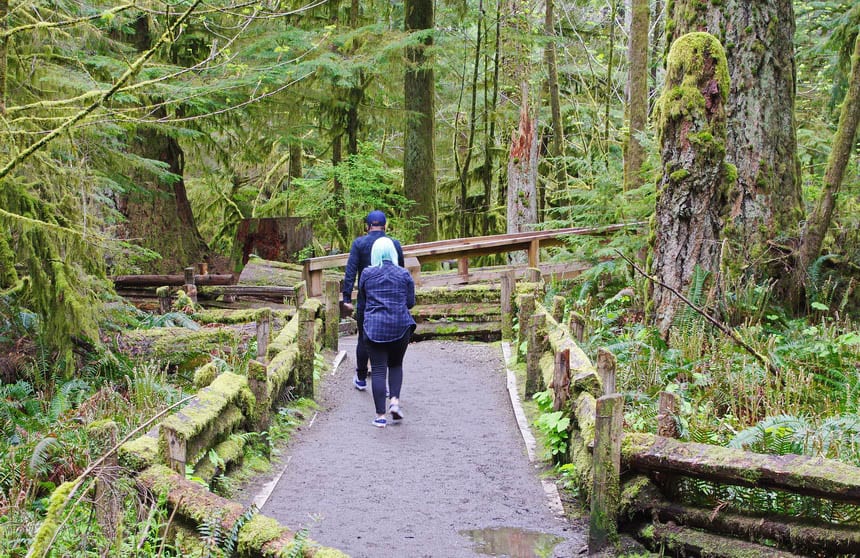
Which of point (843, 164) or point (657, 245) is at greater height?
point (843, 164)

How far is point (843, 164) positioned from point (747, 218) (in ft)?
4.70

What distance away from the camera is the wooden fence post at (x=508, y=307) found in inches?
505

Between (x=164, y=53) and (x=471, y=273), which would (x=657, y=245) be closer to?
(x=471, y=273)

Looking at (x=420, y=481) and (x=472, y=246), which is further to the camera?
(x=472, y=246)

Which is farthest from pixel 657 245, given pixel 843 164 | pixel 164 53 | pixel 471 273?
pixel 164 53

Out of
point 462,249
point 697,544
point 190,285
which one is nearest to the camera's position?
point 697,544

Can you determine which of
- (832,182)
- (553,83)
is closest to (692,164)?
(832,182)

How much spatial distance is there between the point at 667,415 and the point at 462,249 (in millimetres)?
10483

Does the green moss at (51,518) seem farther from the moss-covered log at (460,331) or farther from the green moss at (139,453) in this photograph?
the moss-covered log at (460,331)

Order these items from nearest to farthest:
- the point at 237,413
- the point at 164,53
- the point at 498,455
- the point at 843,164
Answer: the point at 237,413 → the point at 498,455 → the point at 843,164 → the point at 164,53

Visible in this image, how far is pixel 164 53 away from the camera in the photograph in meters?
20.2

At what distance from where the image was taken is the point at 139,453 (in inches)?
208

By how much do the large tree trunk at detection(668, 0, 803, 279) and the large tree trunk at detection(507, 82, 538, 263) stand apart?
30.9ft

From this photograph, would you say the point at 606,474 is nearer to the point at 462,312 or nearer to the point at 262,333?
the point at 262,333
